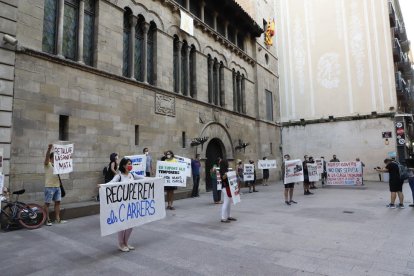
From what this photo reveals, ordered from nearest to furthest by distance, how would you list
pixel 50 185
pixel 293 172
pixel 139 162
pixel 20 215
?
pixel 20 215
pixel 50 185
pixel 139 162
pixel 293 172

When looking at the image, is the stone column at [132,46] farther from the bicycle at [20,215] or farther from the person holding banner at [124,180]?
the person holding banner at [124,180]

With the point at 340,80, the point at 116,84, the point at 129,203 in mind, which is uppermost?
the point at 340,80

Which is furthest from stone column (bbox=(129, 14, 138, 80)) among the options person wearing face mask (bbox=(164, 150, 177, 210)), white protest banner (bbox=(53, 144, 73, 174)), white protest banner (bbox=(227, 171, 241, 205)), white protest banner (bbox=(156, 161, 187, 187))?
white protest banner (bbox=(227, 171, 241, 205))

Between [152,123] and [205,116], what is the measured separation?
4475 mm

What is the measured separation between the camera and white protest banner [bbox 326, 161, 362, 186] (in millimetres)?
17578

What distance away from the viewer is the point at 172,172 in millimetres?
10961

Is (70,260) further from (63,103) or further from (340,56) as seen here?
(340,56)

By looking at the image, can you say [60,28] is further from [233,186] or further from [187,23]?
[233,186]

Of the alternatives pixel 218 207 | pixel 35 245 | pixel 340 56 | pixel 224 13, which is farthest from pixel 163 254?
pixel 340 56

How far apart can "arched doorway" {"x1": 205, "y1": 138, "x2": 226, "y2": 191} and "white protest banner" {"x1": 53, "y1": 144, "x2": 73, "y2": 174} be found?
10097 mm

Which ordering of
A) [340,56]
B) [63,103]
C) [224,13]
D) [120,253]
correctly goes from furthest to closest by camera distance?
[340,56] < [224,13] < [63,103] < [120,253]

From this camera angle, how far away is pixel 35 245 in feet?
20.2

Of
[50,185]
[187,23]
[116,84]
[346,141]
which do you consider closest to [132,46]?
[116,84]

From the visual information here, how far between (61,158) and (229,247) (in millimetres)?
4962
